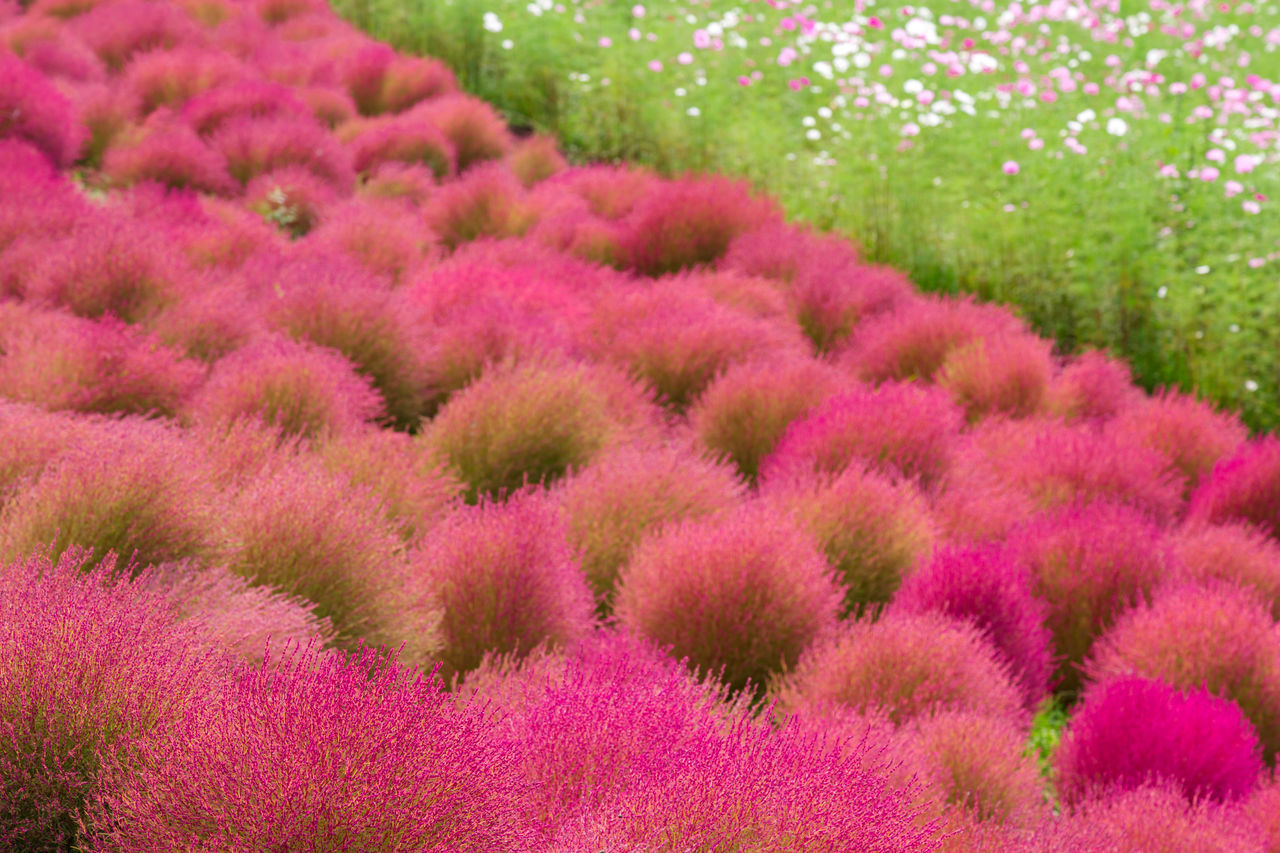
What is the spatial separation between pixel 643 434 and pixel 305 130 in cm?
331

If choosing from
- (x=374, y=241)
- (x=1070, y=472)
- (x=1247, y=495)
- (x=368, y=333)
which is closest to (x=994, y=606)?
(x=1070, y=472)

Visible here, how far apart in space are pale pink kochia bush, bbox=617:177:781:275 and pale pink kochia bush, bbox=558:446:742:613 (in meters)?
2.26

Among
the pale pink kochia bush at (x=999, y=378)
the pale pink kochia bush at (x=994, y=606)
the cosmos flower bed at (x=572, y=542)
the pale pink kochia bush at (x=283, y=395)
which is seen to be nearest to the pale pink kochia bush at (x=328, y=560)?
the cosmos flower bed at (x=572, y=542)

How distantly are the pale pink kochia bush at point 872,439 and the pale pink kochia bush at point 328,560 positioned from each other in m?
1.37

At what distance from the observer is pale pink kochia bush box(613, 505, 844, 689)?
101 inches

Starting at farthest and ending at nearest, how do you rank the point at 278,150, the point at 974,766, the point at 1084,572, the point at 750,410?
the point at 278,150
the point at 750,410
the point at 1084,572
the point at 974,766

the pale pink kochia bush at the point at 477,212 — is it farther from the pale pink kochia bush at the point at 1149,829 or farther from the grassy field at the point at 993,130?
the pale pink kochia bush at the point at 1149,829

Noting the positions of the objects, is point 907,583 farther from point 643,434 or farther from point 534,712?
point 534,712

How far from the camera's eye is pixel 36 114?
5320 millimetres

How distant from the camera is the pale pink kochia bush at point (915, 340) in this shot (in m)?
4.48

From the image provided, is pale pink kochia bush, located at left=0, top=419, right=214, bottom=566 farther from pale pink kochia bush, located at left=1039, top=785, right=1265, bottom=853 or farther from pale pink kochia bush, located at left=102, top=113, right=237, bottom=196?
pale pink kochia bush, located at left=102, top=113, right=237, bottom=196

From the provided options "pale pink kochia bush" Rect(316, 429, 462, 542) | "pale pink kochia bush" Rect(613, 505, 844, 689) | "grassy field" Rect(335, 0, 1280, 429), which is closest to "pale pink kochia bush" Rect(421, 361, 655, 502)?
"pale pink kochia bush" Rect(316, 429, 462, 542)

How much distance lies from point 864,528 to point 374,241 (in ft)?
9.05

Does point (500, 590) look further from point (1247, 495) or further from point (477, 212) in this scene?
point (477, 212)
